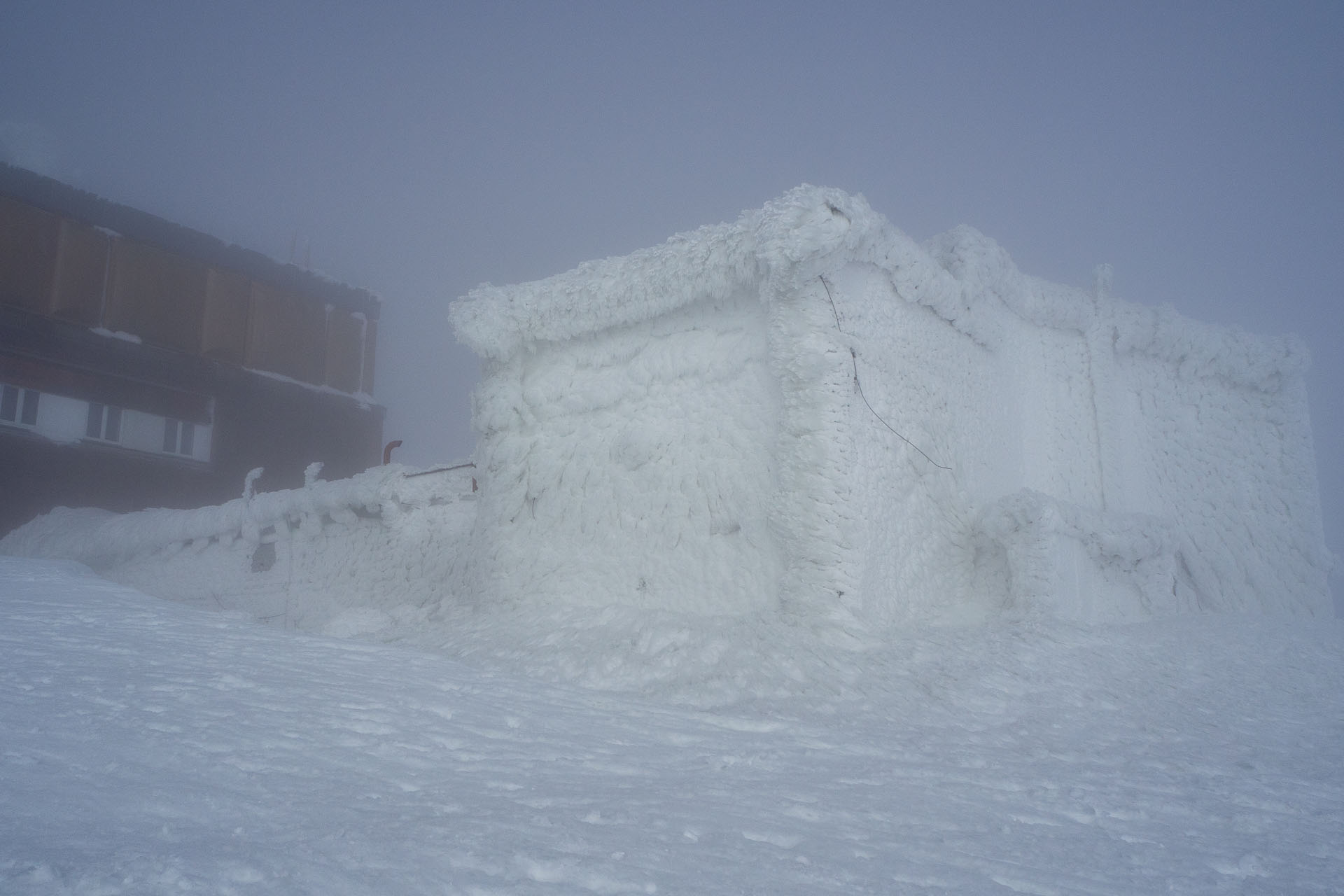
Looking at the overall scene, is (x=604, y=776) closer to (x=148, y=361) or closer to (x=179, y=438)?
(x=148, y=361)

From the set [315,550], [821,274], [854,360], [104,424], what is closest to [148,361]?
[104,424]

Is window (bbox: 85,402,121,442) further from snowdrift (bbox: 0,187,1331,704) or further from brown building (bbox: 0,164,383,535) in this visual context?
snowdrift (bbox: 0,187,1331,704)

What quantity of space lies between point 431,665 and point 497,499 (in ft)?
7.58

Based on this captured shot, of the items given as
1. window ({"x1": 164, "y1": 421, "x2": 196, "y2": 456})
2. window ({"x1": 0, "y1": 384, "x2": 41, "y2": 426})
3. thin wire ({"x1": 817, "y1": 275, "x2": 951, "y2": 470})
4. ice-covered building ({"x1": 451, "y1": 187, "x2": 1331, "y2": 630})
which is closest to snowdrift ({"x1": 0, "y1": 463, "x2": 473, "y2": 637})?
ice-covered building ({"x1": 451, "y1": 187, "x2": 1331, "y2": 630})

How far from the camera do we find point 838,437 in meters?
4.26

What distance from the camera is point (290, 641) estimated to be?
3.43 m

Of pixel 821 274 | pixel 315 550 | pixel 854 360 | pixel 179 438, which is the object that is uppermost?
pixel 179 438

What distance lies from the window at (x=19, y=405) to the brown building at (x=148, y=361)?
2 centimetres

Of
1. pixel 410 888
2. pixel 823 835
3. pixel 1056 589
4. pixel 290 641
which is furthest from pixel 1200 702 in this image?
pixel 290 641

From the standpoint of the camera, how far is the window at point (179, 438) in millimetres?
12297

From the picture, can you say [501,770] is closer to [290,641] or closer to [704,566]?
[290,641]

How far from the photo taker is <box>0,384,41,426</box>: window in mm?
10797

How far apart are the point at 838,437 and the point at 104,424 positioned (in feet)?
37.3

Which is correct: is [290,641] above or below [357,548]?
below
